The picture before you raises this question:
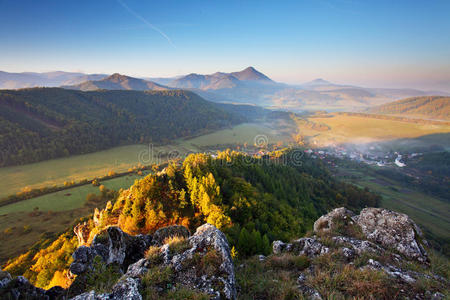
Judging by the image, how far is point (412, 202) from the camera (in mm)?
102375

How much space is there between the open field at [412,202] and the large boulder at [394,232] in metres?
89.8

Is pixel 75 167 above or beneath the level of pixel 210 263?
beneath

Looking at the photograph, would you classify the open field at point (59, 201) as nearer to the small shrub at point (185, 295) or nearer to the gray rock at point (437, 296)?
the small shrub at point (185, 295)

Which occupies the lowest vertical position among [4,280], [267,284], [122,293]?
[267,284]

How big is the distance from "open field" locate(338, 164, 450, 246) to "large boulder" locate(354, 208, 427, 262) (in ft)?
295

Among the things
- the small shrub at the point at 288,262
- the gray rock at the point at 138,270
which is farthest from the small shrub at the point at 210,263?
the small shrub at the point at 288,262

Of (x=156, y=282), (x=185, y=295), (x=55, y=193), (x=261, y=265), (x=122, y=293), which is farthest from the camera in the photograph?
(x=55, y=193)

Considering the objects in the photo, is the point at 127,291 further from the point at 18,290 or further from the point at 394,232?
the point at 394,232

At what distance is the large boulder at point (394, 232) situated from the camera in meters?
9.75

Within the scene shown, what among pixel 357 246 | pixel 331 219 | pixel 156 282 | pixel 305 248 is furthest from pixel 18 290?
pixel 331 219

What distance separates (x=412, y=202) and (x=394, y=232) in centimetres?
13375

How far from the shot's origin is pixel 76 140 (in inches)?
5945

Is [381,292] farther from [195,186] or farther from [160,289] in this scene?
[195,186]

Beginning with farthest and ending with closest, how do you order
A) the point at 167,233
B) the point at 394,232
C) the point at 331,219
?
the point at 331,219
the point at 167,233
the point at 394,232
